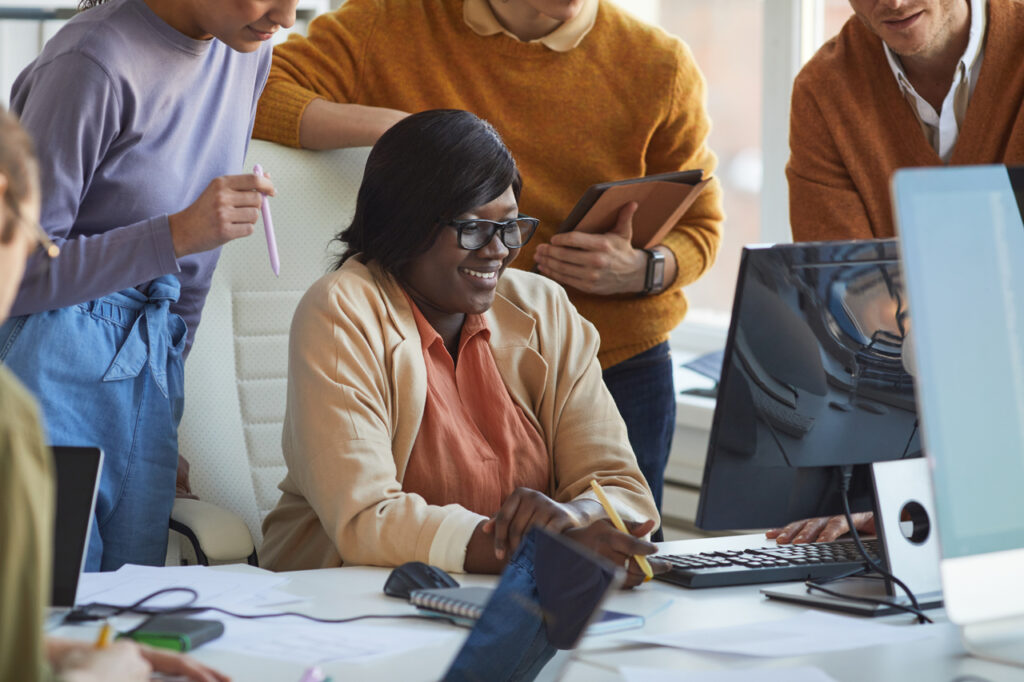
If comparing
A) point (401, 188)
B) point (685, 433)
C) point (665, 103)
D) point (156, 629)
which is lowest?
point (685, 433)

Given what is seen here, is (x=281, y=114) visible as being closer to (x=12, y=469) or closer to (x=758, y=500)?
(x=758, y=500)

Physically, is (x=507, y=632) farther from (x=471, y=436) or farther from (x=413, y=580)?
(x=471, y=436)

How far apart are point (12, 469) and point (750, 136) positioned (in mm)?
2930

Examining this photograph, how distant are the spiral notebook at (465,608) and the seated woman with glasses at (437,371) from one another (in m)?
0.28

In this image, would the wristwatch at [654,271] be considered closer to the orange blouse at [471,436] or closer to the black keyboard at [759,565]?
the orange blouse at [471,436]

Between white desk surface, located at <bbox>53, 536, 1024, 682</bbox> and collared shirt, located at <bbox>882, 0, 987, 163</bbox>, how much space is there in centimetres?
99

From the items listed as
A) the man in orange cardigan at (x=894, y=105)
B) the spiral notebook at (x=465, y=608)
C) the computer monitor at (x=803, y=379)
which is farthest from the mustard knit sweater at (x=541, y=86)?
the spiral notebook at (x=465, y=608)

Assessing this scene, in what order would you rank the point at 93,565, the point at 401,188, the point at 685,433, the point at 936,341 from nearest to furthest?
1. the point at 936,341
2. the point at 93,565
3. the point at 401,188
4. the point at 685,433

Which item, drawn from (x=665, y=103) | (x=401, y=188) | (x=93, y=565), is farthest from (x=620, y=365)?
(x=93, y=565)

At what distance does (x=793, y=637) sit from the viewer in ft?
3.71

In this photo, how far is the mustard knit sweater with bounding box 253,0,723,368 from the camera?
217 cm

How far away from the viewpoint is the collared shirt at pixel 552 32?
2160 millimetres

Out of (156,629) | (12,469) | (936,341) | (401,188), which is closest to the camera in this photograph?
(12,469)

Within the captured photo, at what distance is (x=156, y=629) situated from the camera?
42.6 inches
